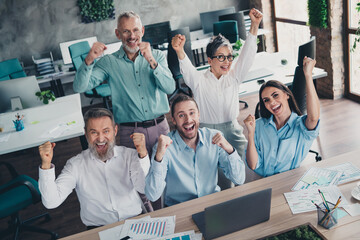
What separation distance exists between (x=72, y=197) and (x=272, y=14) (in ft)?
17.5

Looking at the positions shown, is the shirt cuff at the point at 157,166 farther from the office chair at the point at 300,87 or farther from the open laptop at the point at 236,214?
the office chair at the point at 300,87

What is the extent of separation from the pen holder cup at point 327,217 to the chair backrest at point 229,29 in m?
4.72

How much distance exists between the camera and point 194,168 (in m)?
2.23

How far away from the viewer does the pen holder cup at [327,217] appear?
1.68 metres

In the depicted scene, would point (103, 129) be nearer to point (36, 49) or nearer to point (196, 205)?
point (196, 205)

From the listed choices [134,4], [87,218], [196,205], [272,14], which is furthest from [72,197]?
[272,14]

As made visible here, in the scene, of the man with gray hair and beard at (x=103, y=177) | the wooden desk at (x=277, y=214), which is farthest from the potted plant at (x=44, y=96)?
the wooden desk at (x=277, y=214)

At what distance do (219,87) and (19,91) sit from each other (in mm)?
2505

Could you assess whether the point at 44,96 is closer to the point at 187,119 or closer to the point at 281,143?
the point at 187,119

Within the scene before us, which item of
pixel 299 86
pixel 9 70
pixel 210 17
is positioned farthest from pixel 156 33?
pixel 299 86

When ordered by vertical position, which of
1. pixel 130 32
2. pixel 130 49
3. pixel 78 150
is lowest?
pixel 78 150

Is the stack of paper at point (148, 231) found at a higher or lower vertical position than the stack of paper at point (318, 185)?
higher

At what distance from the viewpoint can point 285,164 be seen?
2361 mm

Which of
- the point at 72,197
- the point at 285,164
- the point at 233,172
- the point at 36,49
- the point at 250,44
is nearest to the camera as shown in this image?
the point at 233,172
